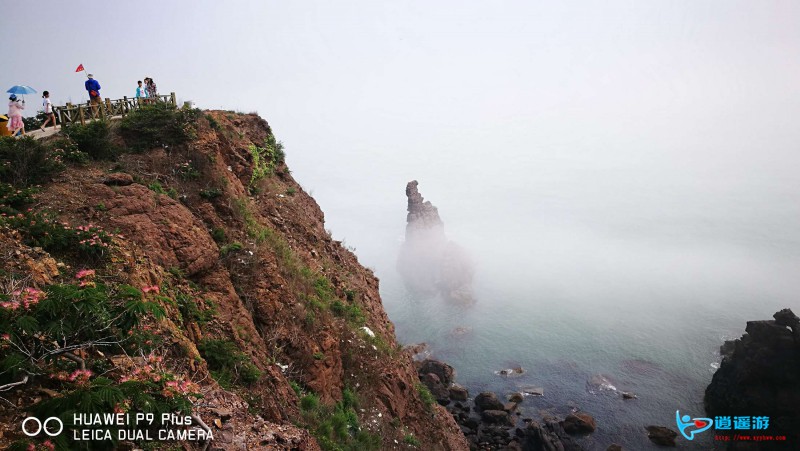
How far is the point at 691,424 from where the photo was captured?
37.5 meters

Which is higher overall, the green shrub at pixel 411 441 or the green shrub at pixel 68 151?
the green shrub at pixel 68 151

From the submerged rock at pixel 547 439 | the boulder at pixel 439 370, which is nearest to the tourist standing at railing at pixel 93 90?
the submerged rock at pixel 547 439

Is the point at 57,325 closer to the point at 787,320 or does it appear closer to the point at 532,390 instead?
the point at 532,390

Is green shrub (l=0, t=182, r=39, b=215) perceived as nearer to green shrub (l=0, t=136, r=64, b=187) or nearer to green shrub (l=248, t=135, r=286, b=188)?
green shrub (l=0, t=136, r=64, b=187)

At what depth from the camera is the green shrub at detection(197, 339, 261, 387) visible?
361 inches

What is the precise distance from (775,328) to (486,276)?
59420mm

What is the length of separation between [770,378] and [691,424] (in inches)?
317

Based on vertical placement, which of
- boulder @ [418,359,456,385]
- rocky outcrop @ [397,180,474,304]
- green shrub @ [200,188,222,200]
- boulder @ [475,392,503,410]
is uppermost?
rocky outcrop @ [397,180,474,304]

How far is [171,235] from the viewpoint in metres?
11.0

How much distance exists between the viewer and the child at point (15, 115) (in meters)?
14.5

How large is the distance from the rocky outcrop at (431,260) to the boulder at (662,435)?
39725 mm

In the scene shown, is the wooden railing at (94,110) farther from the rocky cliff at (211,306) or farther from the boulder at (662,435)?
the boulder at (662,435)

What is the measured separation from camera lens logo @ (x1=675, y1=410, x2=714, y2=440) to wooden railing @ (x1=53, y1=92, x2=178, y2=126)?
47.8 metres

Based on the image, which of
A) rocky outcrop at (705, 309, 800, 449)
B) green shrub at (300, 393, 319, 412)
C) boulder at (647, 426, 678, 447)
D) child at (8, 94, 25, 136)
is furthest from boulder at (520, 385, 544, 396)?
child at (8, 94, 25, 136)
